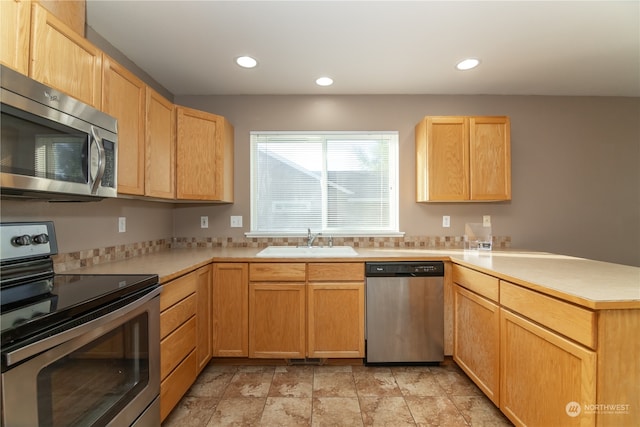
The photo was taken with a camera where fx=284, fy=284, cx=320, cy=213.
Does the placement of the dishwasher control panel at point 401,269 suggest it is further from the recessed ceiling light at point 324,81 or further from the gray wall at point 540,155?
the recessed ceiling light at point 324,81

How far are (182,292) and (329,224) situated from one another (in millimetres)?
1530

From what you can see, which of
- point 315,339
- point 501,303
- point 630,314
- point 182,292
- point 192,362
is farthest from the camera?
point 315,339

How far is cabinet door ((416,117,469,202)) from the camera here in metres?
2.57

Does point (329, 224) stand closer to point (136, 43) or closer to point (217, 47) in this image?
point (217, 47)

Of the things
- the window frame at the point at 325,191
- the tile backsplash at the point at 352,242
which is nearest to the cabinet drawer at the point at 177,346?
the tile backsplash at the point at 352,242

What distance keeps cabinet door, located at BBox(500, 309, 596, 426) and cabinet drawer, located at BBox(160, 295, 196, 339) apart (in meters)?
1.92

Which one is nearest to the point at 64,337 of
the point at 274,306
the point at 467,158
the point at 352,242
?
the point at 274,306

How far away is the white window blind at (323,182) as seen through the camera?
2916 mm

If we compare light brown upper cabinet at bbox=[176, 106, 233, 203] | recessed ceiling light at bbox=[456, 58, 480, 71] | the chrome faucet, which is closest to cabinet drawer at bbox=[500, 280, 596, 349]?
the chrome faucet

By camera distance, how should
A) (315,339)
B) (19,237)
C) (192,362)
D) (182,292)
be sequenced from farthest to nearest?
(315,339) → (192,362) → (182,292) → (19,237)

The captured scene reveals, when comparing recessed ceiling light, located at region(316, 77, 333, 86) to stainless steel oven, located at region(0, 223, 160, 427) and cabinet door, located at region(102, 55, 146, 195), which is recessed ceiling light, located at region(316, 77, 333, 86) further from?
stainless steel oven, located at region(0, 223, 160, 427)

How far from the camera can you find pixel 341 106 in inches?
113

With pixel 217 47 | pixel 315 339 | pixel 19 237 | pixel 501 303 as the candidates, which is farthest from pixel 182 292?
pixel 501 303

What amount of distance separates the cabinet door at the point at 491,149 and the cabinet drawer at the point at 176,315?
2.53 meters
